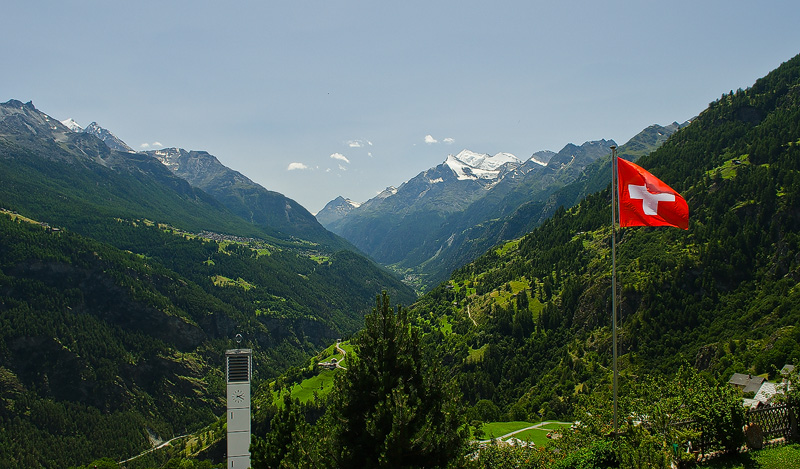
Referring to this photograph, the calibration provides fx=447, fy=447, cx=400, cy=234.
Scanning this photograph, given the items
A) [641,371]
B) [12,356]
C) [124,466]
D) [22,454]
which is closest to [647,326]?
[641,371]

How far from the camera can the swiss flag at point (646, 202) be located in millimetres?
24141

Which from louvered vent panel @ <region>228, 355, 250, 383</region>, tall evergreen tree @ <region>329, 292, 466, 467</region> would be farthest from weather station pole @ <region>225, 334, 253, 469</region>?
tall evergreen tree @ <region>329, 292, 466, 467</region>

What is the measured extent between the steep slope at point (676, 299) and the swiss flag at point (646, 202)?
71088 mm

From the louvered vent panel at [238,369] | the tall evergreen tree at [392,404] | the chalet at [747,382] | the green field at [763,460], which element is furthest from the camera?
the chalet at [747,382]

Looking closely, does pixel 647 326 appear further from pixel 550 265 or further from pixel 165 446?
pixel 165 446

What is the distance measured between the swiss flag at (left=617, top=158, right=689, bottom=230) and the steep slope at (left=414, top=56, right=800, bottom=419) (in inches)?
2799

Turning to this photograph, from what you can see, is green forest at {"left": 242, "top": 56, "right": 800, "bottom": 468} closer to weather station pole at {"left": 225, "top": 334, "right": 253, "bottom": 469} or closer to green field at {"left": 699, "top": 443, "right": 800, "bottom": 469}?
green field at {"left": 699, "top": 443, "right": 800, "bottom": 469}

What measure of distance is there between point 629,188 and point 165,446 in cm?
20437

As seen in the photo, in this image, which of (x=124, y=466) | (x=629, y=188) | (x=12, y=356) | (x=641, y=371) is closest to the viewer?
(x=629, y=188)

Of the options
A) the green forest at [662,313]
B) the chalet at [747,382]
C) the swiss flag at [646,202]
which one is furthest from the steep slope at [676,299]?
the swiss flag at [646,202]

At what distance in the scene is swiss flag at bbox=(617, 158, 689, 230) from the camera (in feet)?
79.2

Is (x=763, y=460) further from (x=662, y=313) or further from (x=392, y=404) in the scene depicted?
(x=662, y=313)

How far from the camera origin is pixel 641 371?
10212 centimetres

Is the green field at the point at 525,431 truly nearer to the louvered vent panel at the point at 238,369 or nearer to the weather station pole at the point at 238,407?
the weather station pole at the point at 238,407
